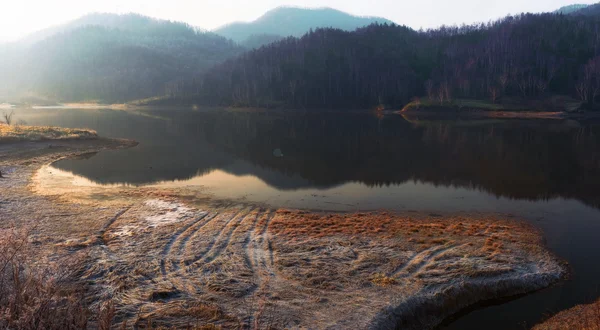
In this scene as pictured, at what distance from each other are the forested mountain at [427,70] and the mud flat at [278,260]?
398 feet

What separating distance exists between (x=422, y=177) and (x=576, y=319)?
20.5m

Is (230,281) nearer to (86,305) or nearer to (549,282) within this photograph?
(86,305)

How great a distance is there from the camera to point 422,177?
3086 centimetres

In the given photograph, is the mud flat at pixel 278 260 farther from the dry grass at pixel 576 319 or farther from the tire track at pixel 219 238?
the dry grass at pixel 576 319

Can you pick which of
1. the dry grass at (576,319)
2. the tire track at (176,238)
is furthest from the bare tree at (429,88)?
the dry grass at (576,319)

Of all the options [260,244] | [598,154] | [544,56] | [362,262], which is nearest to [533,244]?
[362,262]

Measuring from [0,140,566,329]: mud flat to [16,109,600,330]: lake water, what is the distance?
118 cm

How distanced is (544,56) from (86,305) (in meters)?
179

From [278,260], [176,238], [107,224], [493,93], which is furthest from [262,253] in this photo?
[493,93]

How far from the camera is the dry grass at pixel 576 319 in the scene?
9952 mm

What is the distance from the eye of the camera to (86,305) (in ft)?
33.6

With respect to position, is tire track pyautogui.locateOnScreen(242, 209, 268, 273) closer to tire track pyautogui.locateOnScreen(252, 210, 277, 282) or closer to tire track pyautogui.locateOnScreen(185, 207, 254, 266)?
tire track pyautogui.locateOnScreen(252, 210, 277, 282)

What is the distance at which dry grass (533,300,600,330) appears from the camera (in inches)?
392

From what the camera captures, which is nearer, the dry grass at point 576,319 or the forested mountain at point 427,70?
the dry grass at point 576,319
